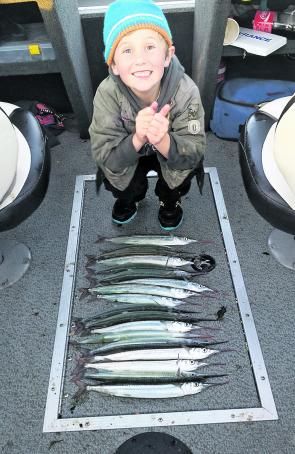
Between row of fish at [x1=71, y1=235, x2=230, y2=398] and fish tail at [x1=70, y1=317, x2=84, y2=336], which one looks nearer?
row of fish at [x1=71, y1=235, x2=230, y2=398]

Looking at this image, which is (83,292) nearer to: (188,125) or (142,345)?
(142,345)

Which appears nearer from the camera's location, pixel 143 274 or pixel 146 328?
pixel 146 328

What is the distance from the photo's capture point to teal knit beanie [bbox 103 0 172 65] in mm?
1503

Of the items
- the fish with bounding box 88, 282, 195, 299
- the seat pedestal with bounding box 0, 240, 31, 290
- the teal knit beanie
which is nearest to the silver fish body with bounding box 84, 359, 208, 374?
the fish with bounding box 88, 282, 195, 299

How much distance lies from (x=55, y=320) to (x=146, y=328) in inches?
20.8

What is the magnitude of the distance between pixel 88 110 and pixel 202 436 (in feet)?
7.43

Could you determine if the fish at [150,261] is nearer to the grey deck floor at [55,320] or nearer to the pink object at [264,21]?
the grey deck floor at [55,320]

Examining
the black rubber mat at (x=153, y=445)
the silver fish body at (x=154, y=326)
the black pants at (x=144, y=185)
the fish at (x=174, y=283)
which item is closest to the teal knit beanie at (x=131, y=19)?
the black pants at (x=144, y=185)

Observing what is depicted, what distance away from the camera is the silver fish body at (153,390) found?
1.81 metres

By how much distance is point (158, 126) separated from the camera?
1.58 m

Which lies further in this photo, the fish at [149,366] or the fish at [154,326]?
the fish at [154,326]

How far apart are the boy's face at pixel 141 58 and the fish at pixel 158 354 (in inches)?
47.0

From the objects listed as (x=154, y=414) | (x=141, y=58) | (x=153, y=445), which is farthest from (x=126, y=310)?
(x=141, y=58)

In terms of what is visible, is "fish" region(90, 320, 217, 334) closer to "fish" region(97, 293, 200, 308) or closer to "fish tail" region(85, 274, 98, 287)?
"fish" region(97, 293, 200, 308)
